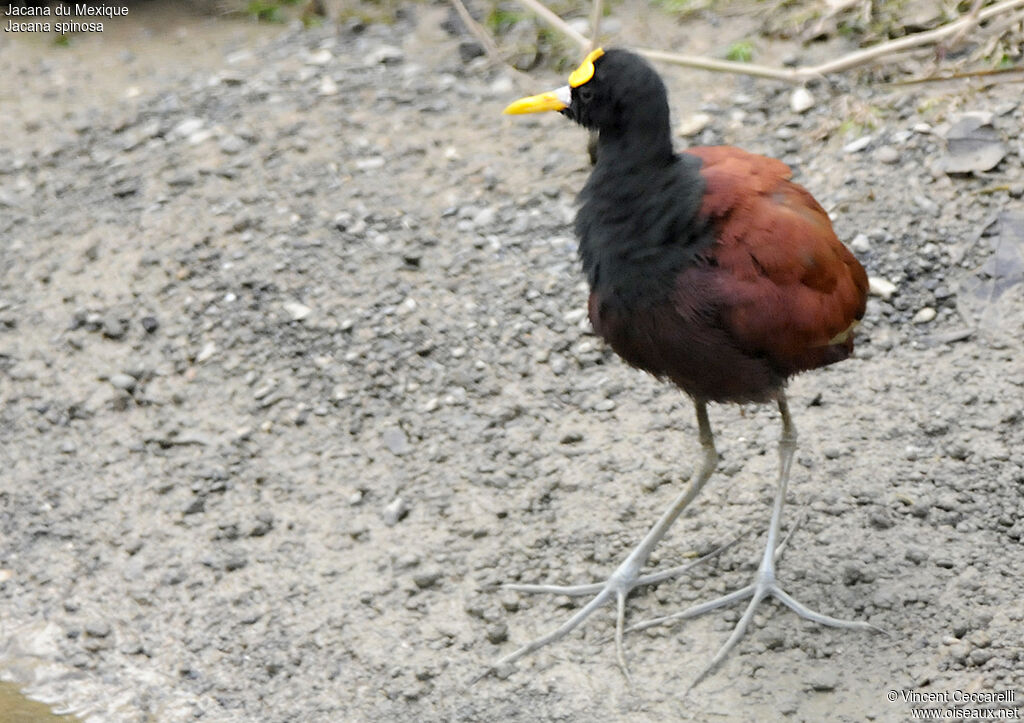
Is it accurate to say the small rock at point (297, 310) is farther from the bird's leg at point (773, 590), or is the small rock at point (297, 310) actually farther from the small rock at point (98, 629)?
the bird's leg at point (773, 590)

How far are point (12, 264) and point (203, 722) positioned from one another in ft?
9.00

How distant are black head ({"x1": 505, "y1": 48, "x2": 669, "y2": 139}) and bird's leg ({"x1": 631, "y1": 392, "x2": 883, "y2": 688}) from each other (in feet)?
3.09

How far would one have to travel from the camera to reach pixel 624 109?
3529mm

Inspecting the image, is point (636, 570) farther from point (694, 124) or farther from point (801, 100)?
point (801, 100)

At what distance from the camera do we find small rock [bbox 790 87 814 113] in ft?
18.9

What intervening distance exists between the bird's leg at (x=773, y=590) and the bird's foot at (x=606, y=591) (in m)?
0.13

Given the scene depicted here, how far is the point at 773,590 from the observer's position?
3.94 meters

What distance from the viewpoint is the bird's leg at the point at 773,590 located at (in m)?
3.83

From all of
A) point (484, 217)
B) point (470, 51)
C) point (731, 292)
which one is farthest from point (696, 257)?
point (470, 51)

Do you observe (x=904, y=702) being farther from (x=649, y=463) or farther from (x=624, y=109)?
(x=624, y=109)

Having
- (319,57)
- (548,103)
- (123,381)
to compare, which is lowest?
(123,381)

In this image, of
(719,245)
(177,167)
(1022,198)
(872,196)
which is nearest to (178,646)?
(719,245)

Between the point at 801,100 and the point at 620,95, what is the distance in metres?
2.54

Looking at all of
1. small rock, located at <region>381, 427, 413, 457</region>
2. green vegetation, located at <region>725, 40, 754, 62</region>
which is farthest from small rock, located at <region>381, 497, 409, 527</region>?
green vegetation, located at <region>725, 40, 754, 62</region>
